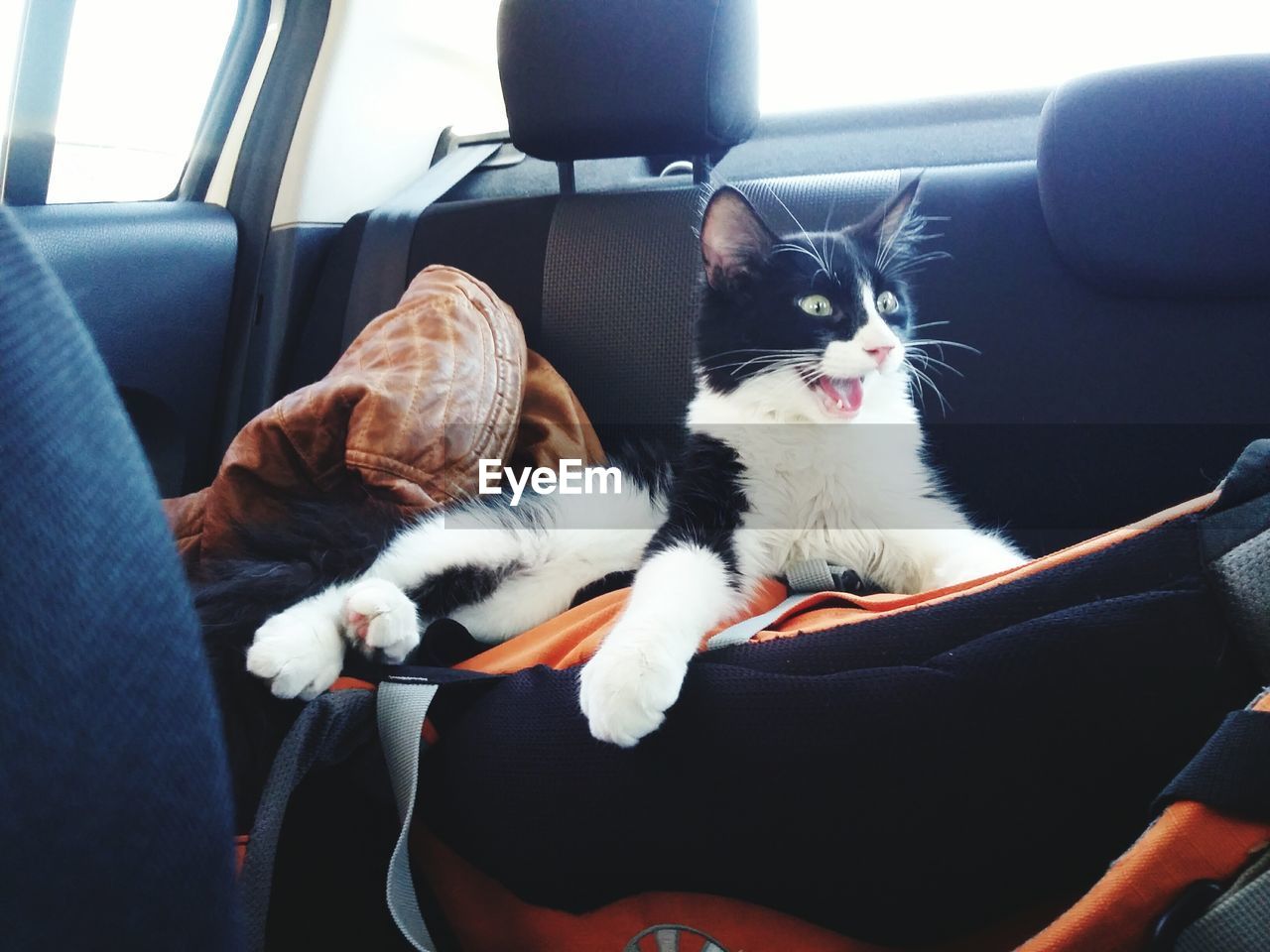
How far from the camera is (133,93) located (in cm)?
202

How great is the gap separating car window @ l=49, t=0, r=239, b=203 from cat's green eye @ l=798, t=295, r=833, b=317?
1.67 m

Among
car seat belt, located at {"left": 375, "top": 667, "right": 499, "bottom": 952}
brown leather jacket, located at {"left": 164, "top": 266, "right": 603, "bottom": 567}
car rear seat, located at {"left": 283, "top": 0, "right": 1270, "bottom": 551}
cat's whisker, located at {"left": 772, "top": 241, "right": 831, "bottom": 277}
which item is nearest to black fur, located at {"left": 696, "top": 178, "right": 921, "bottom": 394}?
cat's whisker, located at {"left": 772, "top": 241, "right": 831, "bottom": 277}

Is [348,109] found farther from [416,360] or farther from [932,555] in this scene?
[932,555]

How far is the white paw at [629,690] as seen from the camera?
2.21 feet

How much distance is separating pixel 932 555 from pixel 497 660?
2.09 feet

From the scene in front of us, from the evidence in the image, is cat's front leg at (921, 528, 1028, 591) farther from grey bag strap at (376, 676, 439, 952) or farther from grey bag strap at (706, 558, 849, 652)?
grey bag strap at (376, 676, 439, 952)

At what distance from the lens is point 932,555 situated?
1196mm

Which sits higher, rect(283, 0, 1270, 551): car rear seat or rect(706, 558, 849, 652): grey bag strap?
rect(283, 0, 1270, 551): car rear seat

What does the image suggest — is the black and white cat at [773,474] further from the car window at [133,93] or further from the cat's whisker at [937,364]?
the car window at [133,93]

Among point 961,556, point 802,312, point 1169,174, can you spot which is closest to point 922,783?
point 961,556

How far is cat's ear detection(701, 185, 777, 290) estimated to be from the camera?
1.17 metres

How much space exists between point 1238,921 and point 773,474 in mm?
815

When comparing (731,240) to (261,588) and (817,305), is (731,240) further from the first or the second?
(261,588)

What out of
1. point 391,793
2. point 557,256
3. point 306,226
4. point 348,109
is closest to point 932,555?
point 391,793
